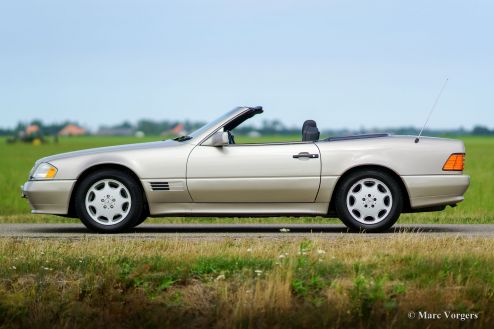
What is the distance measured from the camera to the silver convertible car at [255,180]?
1203cm

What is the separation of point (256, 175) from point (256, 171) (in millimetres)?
47

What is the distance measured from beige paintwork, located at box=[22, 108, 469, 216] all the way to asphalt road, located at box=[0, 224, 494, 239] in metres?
0.34

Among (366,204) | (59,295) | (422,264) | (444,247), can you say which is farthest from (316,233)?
(59,295)

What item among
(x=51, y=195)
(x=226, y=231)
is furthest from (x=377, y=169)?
(x=51, y=195)

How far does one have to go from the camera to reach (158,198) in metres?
12.1

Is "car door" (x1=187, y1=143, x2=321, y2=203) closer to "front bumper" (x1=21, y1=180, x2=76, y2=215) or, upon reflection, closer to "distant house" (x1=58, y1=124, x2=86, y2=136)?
"front bumper" (x1=21, y1=180, x2=76, y2=215)

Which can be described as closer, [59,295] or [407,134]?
[59,295]

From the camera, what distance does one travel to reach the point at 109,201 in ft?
39.6

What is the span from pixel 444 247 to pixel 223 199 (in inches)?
117

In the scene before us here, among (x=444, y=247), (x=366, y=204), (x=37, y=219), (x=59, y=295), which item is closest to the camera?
(x=59, y=295)

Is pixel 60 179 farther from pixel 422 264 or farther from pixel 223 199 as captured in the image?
pixel 422 264

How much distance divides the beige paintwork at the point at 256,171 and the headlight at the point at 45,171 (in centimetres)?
11

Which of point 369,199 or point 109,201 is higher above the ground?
point 109,201

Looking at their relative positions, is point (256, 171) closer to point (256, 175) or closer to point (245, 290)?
point (256, 175)
